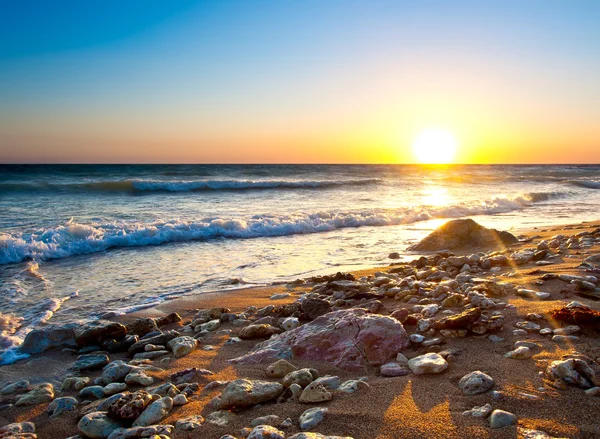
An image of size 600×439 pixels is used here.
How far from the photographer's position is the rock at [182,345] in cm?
388

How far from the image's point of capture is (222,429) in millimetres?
2416

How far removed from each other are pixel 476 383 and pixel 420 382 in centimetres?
35

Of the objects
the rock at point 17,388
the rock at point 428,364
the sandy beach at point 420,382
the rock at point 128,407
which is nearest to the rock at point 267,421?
the sandy beach at point 420,382

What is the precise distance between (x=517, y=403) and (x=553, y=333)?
43.6 inches

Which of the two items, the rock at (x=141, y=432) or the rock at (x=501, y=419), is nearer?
the rock at (x=501, y=419)

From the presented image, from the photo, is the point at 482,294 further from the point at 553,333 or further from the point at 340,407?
the point at 340,407

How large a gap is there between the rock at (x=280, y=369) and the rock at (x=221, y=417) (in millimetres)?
530

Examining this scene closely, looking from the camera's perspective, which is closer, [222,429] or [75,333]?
[222,429]

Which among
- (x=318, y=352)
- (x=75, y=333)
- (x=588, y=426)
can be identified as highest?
(x=588, y=426)

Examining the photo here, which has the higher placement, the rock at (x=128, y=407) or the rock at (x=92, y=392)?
the rock at (x=128, y=407)

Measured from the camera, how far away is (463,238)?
9.14 meters

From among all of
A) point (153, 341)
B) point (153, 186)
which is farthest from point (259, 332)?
point (153, 186)

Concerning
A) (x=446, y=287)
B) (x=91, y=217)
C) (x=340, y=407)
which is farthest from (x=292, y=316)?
(x=91, y=217)

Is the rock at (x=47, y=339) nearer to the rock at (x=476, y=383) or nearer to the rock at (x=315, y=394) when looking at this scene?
the rock at (x=315, y=394)
